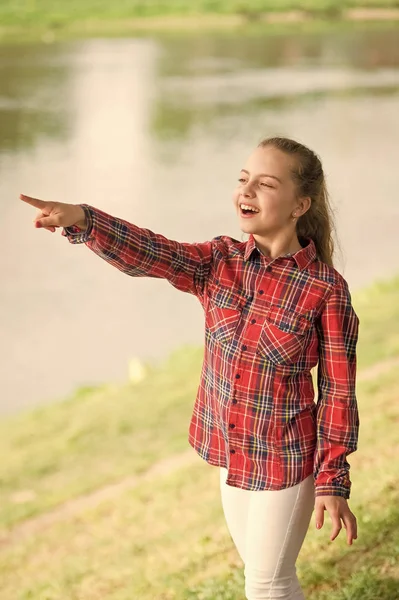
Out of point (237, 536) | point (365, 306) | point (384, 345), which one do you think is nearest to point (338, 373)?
point (237, 536)

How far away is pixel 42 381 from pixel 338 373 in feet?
11.7

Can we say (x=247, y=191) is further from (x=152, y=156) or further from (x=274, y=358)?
(x=152, y=156)

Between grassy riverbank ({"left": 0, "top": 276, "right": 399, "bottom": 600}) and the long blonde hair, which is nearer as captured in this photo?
the long blonde hair

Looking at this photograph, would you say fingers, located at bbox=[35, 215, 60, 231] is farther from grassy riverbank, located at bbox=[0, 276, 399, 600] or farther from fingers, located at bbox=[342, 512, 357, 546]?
grassy riverbank, located at bbox=[0, 276, 399, 600]

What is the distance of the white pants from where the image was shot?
1.38 meters

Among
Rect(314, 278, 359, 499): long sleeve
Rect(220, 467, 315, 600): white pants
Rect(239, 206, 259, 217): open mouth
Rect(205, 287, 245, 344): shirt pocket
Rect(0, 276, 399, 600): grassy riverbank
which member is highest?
Rect(239, 206, 259, 217): open mouth

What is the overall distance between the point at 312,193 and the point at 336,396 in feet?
0.99

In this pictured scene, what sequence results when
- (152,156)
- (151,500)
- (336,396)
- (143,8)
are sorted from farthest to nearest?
(152,156) → (143,8) → (151,500) → (336,396)

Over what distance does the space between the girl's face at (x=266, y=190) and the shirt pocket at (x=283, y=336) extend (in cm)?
13

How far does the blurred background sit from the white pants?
8.29 ft

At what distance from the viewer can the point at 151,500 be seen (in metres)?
3.06

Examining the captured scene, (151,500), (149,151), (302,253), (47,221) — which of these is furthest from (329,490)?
(149,151)

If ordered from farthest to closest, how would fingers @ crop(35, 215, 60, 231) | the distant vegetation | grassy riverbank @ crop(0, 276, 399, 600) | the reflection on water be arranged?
the reflection on water → the distant vegetation → grassy riverbank @ crop(0, 276, 399, 600) → fingers @ crop(35, 215, 60, 231)

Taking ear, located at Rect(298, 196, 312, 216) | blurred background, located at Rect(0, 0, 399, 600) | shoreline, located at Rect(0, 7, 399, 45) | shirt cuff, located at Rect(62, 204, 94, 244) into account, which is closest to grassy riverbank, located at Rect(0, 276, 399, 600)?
blurred background, located at Rect(0, 0, 399, 600)
